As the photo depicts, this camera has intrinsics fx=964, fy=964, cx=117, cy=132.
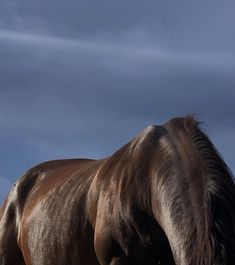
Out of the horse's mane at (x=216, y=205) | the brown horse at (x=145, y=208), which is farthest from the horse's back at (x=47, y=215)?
the horse's mane at (x=216, y=205)

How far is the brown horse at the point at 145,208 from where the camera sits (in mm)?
7098

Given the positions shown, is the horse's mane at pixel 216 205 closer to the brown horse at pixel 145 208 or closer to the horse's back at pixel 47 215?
the brown horse at pixel 145 208

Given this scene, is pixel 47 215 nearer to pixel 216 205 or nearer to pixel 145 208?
pixel 145 208

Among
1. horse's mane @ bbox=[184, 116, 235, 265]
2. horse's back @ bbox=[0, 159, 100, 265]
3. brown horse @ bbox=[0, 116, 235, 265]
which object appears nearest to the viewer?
horse's mane @ bbox=[184, 116, 235, 265]

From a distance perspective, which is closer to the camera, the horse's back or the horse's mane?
the horse's mane

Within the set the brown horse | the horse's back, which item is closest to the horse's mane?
the brown horse

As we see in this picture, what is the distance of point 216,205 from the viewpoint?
7.09 meters

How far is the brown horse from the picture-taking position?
7.10 metres

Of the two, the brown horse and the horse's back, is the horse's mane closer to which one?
the brown horse

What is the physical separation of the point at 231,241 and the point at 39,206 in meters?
3.83

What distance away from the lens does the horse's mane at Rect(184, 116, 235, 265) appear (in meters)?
6.78

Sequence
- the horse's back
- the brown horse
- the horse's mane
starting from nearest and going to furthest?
the horse's mane → the brown horse → the horse's back

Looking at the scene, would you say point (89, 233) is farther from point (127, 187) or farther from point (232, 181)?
point (232, 181)

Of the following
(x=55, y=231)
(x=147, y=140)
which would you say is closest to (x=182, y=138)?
(x=147, y=140)
